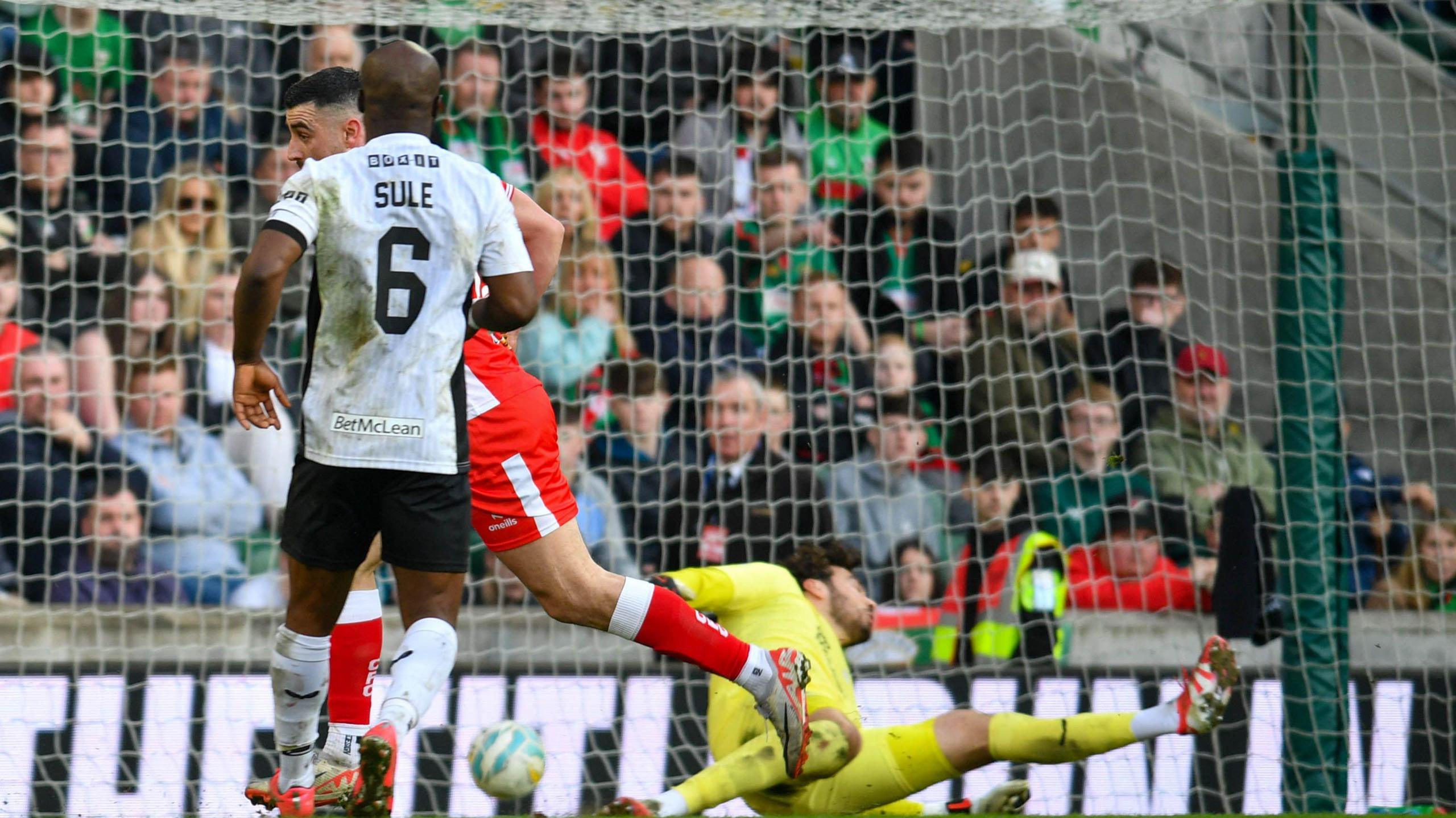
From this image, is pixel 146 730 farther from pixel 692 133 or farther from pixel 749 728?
pixel 692 133

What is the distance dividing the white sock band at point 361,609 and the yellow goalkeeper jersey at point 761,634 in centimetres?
121

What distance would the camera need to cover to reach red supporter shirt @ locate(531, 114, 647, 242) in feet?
25.0

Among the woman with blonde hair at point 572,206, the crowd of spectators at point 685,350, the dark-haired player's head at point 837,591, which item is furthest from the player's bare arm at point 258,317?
the woman with blonde hair at point 572,206

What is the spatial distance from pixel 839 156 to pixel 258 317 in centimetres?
483

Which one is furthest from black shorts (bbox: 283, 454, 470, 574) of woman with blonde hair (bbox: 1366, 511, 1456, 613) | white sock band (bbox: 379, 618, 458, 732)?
woman with blonde hair (bbox: 1366, 511, 1456, 613)

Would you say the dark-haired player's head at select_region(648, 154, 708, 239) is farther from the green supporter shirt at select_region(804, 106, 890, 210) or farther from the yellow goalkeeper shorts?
the yellow goalkeeper shorts

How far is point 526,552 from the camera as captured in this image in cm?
397

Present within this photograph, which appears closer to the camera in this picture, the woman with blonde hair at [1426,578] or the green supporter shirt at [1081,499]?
the woman with blonde hair at [1426,578]

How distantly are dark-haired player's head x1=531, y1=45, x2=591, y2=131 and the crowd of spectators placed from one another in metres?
0.02

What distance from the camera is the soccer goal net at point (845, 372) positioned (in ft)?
21.2

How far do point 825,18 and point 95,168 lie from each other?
10.6ft

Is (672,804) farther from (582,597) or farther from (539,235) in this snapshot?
(539,235)

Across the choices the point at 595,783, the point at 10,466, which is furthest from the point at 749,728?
the point at 10,466

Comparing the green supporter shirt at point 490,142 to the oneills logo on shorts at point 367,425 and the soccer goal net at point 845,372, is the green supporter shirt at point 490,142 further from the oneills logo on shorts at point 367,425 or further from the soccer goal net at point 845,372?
the oneills logo on shorts at point 367,425
